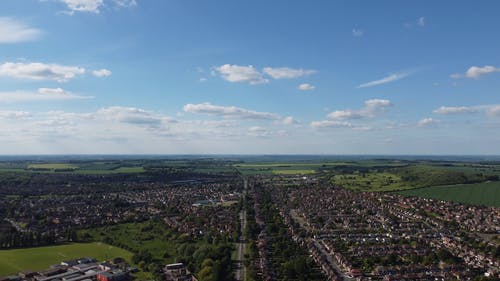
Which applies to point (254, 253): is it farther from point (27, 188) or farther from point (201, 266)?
point (27, 188)

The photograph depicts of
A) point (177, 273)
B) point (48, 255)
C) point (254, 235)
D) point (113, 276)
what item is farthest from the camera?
point (254, 235)

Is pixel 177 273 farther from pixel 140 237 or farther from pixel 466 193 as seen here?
pixel 466 193

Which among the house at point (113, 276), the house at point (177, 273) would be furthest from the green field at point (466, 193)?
the house at point (113, 276)

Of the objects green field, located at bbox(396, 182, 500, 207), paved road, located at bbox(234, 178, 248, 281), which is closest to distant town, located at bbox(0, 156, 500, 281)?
paved road, located at bbox(234, 178, 248, 281)

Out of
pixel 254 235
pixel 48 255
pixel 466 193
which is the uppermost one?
pixel 466 193

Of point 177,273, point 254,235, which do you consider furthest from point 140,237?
point 177,273

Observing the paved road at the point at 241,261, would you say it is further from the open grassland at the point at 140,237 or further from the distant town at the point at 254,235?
the open grassland at the point at 140,237
